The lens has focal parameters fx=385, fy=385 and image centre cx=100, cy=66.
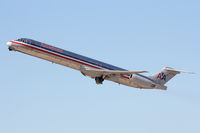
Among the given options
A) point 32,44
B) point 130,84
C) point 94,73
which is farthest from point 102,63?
point 32,44

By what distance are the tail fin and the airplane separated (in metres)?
1.02

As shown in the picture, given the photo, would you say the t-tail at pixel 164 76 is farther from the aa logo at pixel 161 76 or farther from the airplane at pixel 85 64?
the airplane at pixel 85 64

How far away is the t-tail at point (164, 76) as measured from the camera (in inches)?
2466

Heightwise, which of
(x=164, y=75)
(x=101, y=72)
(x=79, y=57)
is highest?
(x=79, y=57)

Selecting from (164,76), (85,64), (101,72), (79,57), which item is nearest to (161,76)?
(164,76)

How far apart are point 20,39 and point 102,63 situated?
12365mm

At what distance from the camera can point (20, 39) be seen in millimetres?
53469

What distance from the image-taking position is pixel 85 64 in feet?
180

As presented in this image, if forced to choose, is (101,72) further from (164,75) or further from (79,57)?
(164,75)

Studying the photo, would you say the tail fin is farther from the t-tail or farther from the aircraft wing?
the aircraft wing

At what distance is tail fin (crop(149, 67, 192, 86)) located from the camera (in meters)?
62.9

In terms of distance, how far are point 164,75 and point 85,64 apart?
51.8 ft

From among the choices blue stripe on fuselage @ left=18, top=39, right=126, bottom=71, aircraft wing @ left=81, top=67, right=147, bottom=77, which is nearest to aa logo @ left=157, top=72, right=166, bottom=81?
blue stripe on fuselage @ left=18, top=39, right=126, bottom=71

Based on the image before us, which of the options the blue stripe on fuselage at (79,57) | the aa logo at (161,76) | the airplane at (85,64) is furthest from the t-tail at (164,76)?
the blue stripe on fuselage at (79,57)
